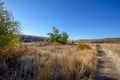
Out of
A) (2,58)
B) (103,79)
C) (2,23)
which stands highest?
(2,23)

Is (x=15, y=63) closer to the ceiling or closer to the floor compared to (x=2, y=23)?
closer to the floor

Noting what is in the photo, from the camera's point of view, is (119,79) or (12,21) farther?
(12,21)

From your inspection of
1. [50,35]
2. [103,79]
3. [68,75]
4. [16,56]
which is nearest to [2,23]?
[16,56]

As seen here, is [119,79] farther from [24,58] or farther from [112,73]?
[24,58]

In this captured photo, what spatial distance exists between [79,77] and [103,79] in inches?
77.0

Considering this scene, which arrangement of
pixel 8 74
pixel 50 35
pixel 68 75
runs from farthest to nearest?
pixel 50 35, pixel 68 75, pixel 8 74

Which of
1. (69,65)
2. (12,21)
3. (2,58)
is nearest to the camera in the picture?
(69,65)

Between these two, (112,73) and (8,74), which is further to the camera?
(112,73)

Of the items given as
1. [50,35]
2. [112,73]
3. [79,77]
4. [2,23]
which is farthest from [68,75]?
[50,35]

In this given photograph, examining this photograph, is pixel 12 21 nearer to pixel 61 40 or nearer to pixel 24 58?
pixel 24 58

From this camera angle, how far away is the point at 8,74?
9836mm

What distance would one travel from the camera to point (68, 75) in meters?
10.6

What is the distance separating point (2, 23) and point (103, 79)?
684cm

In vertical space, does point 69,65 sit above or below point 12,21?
below
